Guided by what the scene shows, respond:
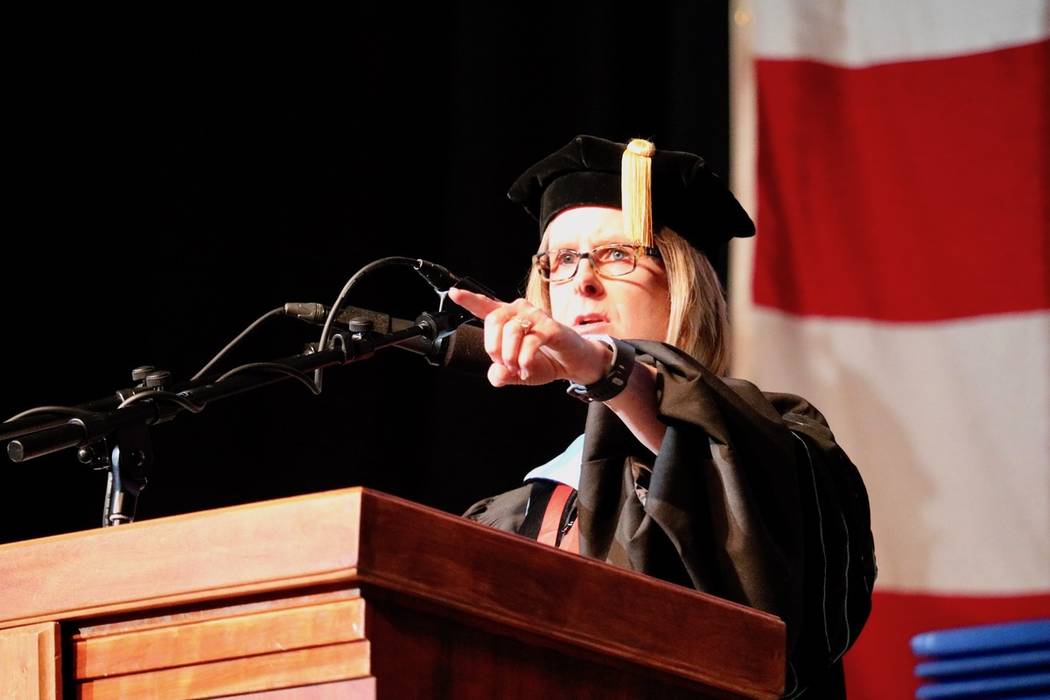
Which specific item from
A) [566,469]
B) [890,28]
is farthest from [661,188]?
[890,28]

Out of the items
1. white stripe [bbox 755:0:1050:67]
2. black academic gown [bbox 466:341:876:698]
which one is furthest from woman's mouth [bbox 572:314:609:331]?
white stripe [bbox 755:0:1050:67]

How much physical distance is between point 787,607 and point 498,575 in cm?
69

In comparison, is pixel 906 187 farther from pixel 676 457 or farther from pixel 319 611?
pixel 319 611

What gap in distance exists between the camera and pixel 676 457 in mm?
1657

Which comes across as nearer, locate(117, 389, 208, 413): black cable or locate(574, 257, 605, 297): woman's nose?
locate(117, 389, 208, 413): black cable

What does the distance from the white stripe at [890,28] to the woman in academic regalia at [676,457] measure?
125 cm

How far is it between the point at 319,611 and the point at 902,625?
2199 mm

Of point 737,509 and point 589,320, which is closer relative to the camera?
point 737,509

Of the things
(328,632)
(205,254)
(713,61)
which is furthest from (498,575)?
(713,61)

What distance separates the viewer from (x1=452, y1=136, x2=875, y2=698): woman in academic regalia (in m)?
1.59

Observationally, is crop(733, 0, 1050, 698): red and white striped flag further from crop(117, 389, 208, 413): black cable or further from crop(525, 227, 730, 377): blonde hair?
crop(117, 389, 208, 413): black cable

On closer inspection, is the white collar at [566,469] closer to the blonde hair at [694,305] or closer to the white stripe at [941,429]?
the blonde hair at [694,305]

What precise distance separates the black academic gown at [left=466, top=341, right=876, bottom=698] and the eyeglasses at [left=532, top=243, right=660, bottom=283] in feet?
1.44

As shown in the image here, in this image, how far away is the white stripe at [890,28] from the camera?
322cm
